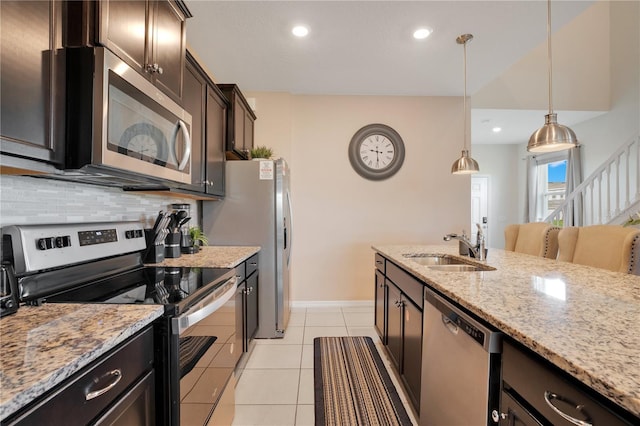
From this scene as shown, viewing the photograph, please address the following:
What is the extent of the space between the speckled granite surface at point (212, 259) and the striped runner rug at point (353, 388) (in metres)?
1.03

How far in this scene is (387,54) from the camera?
2.69m

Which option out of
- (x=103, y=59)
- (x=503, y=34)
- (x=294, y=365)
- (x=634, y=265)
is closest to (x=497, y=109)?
(x=503, y=34)

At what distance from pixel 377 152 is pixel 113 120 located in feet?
10.0

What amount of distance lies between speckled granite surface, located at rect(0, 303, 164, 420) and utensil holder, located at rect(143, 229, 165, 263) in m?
0.82

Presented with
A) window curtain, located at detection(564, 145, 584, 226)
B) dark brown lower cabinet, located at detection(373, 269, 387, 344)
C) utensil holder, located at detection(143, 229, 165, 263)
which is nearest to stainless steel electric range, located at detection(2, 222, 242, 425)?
utensil holder, located at detection(143, 229, 165, 263)

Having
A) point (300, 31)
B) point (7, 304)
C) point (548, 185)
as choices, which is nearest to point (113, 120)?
point (7, 304)

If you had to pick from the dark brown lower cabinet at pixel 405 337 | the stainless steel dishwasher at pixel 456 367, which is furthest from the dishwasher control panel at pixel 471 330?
the dark brown lower cabinet at pixel 405 337

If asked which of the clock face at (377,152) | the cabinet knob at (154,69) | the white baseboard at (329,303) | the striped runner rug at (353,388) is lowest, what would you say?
the striped runner rug at (353,388)

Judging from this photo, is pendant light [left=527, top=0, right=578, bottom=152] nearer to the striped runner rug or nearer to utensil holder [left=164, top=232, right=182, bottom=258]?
the striped runner rug

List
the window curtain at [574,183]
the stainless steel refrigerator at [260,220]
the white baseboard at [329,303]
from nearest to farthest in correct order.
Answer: the stainless steel refrigerator at [260,220]
the white baseboard at [329,303]
the window curtain at [574,183]

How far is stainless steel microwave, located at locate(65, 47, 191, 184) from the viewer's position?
0.99 m

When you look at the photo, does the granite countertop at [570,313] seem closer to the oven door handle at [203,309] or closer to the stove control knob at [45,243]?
the oven door handle at [203,309]

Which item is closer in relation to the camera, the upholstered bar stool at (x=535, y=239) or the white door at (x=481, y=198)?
the upholstered bar stool at (x=535, y=239)

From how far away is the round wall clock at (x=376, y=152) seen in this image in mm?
3682
